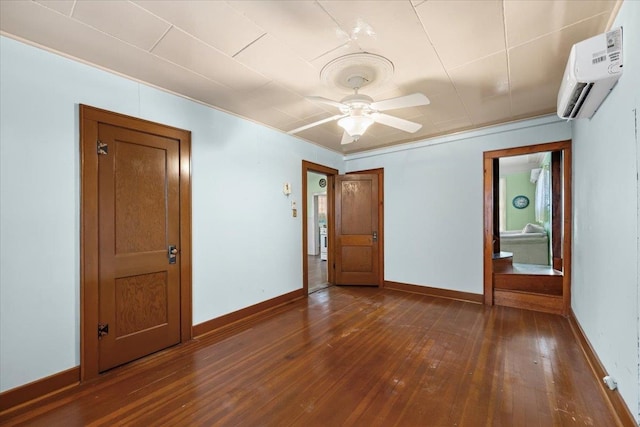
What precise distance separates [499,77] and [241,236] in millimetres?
3145

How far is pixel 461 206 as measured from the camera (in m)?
3.99

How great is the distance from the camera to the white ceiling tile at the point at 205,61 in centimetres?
190

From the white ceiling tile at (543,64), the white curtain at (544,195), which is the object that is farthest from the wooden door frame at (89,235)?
the white curtain at (544,195)

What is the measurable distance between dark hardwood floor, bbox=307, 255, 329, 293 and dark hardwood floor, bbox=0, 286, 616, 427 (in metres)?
1.72

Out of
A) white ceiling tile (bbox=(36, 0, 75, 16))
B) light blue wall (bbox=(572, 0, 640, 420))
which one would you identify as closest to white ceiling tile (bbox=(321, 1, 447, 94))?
light blue wall (bbox=(572, 0, 640, 420))

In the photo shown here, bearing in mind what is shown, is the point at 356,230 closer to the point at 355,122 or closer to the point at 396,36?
the point at 355,122

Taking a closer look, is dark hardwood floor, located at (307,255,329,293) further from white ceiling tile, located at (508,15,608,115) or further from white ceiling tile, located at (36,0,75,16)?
white ceiling tile, located at (36,0,75,16)

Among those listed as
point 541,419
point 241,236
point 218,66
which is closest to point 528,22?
point 218,66

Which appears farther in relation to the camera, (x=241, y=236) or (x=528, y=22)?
(x=241, y=236)

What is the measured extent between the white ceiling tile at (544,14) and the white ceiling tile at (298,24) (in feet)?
3.44

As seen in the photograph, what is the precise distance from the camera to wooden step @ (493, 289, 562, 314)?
3314 mm

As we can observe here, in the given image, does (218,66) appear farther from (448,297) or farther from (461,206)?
(448,297)

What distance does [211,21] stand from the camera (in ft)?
5.62

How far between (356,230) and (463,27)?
3501 millimetres
